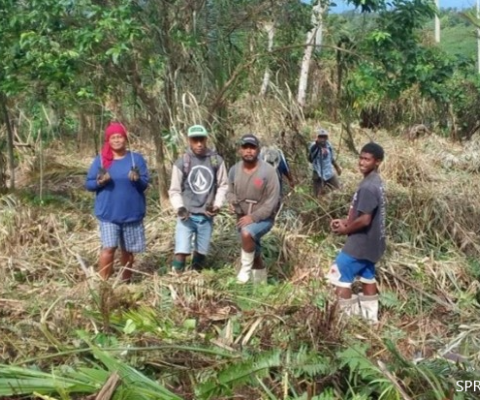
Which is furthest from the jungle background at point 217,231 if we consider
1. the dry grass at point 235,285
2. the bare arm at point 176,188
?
the bare arm at point 176,188

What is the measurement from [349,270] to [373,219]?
0.43 metres

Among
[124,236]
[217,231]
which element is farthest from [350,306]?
[217,231]

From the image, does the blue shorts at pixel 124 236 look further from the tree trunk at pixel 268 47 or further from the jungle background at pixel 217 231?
the tree trunk at pixel 268 47

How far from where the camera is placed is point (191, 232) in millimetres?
6957

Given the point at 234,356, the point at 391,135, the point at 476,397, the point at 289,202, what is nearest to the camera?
the point at 476,397

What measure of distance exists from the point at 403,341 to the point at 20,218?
13.4ft

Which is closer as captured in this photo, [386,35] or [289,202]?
[386,35]

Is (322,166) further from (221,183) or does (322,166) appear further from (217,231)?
(221,183)

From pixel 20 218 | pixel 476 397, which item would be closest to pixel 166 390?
pixel 476 397

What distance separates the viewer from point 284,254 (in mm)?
7578

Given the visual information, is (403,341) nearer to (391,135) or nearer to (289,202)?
(289,202)

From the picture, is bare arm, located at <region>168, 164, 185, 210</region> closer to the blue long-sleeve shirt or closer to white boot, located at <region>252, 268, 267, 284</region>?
the blue long-sleeve shirt

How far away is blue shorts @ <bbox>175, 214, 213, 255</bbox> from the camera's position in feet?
22.6

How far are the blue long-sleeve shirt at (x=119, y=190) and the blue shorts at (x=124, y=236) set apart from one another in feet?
0.22
